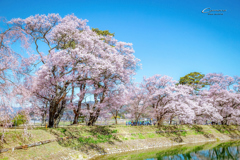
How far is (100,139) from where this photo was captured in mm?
21750

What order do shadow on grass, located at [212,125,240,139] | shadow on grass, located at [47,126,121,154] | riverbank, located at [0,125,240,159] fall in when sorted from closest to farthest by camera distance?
riverbank, located at [0,125,240,159] < shadow on grass, located at [47,126,121,154] < shadow on grass, located at [212,125,240,139]

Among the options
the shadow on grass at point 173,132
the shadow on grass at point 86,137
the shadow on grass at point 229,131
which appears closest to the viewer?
the shadow on grass at point 86,137

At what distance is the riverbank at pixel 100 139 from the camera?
14.2 m

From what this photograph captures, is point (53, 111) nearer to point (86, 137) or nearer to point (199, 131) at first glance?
point (86, 137)

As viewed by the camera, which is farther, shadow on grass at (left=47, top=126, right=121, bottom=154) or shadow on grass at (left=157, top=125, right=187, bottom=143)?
shadow on grass at (left=157, top=125, right=187, bottom=143)

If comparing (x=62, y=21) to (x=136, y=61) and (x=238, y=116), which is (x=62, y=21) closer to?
(x=136, y=61)

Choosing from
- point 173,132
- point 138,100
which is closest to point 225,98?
point 173,132

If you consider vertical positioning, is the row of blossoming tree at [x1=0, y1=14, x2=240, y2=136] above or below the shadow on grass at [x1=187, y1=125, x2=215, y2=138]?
above

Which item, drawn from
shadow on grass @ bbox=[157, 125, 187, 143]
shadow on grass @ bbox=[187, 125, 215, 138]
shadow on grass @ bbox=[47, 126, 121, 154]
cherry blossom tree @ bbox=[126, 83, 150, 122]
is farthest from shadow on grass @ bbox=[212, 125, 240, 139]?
shadow on grass @ bbox=[47, 126, 121, 154]

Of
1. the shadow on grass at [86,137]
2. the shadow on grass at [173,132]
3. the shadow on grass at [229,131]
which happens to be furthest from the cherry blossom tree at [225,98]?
the shadow on grass at [86,137]

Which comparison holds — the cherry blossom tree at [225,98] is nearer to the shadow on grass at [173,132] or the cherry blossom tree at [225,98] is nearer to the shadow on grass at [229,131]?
the shadow on grass at [229,131]

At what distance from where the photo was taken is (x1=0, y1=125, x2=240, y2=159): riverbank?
14.2m

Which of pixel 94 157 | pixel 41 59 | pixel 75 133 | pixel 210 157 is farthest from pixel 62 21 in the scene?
pixel 210 157

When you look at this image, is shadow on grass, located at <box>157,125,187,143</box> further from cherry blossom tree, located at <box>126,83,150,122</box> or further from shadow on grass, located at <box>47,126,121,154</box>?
shadow on grass, located at <box>47,126,121,154</box>
